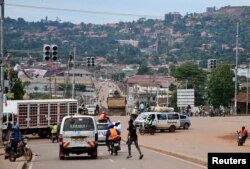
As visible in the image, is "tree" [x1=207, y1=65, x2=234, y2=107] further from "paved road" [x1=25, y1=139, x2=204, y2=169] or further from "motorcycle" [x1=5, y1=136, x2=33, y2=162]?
"motorcycle" [x1=5, y1=136, x2=33, y2=162]

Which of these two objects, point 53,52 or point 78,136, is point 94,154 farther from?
point 53,52

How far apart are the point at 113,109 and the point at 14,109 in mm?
45036

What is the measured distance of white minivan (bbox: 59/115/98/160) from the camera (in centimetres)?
3097

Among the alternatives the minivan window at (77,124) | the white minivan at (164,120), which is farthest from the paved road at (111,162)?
the white minivan at (164,120)

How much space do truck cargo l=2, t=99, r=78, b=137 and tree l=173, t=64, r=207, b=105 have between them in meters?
105

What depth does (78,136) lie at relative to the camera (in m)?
30.9

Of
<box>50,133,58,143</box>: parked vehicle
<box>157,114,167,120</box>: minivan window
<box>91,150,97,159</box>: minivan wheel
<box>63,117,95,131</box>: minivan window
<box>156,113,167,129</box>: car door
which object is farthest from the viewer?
<box>157,114,167,120</box>: minivan window

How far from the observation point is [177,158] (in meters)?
31.8

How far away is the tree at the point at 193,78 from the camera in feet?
523

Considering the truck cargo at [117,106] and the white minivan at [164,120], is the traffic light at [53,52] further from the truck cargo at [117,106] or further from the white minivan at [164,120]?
the truck cargo at [117,106]

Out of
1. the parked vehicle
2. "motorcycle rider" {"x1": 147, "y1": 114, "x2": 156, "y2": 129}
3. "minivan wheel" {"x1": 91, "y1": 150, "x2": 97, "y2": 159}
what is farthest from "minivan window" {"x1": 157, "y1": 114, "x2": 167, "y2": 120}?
"minivan wheel" {"x1": 91, "y1": 150, "x2": 97, "y2": 159}

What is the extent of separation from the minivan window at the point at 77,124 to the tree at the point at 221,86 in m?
93.7

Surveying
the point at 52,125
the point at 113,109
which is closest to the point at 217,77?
the point at 113,109

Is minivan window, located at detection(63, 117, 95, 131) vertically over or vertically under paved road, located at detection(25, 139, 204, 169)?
over
